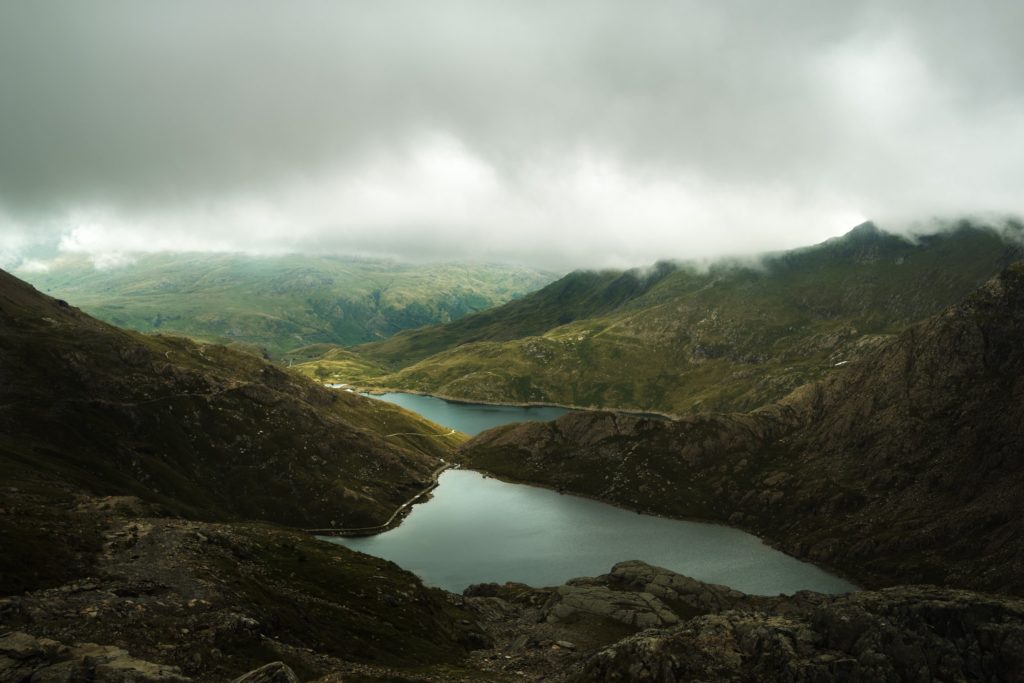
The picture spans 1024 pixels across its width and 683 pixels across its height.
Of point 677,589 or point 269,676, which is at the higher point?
point 269,676

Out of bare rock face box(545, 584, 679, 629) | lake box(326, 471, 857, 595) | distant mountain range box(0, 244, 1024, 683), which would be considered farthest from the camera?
lake box(326, 471, 857, 595)

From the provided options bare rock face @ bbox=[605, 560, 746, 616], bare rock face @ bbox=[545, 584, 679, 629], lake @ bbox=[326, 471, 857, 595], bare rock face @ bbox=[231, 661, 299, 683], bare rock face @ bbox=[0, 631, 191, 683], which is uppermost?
bare rock face @ bbox=[0, 631, 191, 683]

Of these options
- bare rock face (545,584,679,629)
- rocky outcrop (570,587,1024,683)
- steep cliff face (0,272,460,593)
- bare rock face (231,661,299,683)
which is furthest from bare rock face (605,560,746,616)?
bare rock face (231,661,299,683)

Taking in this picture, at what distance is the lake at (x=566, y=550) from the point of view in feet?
481

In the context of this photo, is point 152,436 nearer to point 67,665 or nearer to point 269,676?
point 67,665

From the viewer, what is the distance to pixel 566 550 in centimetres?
16475

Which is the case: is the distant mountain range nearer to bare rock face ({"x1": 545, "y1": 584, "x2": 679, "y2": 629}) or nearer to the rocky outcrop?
the rocky outcrop

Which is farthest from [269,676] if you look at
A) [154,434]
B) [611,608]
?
[154,434]

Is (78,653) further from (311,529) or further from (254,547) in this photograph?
(311,529)

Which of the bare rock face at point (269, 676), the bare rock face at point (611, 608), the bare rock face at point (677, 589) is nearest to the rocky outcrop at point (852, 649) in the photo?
the bare rock face at point (611, 608)

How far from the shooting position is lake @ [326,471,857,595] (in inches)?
5778

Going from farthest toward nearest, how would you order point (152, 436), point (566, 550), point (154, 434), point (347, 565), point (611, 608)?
point (566, 550) → point (154, 434) → point (152, 436) → point (611, 608) → point (347, 565)

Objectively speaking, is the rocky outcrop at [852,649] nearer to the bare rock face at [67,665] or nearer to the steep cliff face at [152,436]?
the bare rock face at [67,665]

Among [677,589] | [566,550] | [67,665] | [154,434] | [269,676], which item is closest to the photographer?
[67,665]
